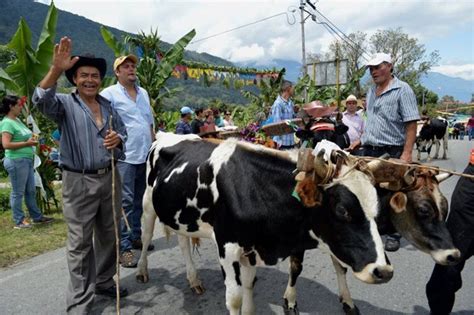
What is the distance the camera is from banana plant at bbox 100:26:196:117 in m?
9.44

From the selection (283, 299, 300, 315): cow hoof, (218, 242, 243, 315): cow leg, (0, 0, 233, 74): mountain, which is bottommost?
(283, 299, 300, 315): cow hoof

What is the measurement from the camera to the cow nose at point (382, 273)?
215cm

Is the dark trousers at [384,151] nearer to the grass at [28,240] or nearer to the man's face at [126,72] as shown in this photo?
the man's face at [126,72]

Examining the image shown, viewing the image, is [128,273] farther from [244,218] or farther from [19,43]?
[19,43]

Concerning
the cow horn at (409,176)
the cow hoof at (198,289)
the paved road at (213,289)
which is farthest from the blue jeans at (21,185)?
the cow horn at (409,176)

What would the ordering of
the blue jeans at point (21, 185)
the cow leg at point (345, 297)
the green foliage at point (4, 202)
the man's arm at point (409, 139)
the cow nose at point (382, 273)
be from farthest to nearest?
the green foliage at point (4, 202) < the blue jeans at point (21, 185) < the man's arm at point (409, 139) < the cow leg at point (345, 297) < the cow nose at point (382, 273)

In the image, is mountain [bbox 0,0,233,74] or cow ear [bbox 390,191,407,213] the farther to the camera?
mountain [bbox 0,0,233,74]

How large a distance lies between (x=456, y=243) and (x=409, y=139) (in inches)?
60.8

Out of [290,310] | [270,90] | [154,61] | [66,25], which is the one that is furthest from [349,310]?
[66,25]

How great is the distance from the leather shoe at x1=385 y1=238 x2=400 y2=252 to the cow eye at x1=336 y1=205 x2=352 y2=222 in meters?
2.81

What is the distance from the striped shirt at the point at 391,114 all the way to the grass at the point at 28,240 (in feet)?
13.8

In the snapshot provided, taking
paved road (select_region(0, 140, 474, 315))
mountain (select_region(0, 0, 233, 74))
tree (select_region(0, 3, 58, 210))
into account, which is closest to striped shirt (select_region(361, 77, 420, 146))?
paved road (select_region(0, 140, 474, 315))

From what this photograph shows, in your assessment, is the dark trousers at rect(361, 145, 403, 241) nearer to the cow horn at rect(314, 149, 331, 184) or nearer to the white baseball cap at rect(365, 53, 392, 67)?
the white baseball cap at rect(365, 53, 392, 67)

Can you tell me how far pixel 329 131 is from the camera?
4.91 m
